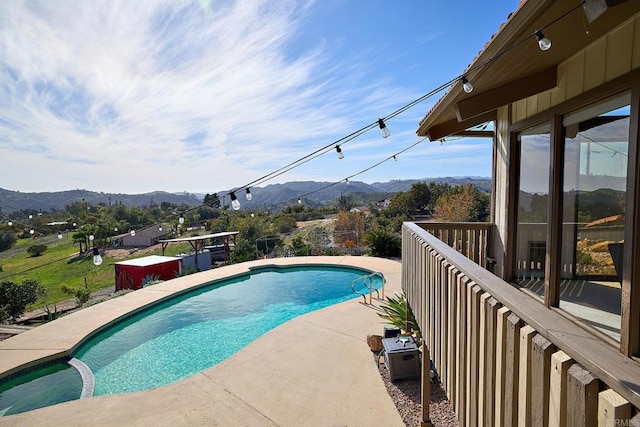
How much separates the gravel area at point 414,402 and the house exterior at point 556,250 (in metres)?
0.22

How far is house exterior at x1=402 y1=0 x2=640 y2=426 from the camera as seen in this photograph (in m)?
1.14

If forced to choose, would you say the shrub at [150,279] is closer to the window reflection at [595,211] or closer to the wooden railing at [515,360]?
the wooden railing at [515,360]

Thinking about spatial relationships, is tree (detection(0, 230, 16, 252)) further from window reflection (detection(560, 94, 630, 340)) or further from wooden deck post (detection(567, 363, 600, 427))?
wooden deck post (detection(567, 363, 600, 427))

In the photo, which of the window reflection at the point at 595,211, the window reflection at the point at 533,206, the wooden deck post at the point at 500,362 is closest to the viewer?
the wooden deck post at the point at 500,362

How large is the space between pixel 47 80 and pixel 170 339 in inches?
324

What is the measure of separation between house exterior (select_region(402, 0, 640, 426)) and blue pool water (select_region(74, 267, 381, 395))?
5464mm

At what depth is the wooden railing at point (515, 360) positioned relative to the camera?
3.07 feet

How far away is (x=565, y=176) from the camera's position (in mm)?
2824

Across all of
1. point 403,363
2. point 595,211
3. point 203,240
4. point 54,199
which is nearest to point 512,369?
point 595,211

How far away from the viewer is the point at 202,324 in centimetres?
902

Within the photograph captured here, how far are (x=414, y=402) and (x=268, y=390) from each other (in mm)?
2050

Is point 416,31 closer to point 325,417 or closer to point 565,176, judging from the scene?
point 565,176

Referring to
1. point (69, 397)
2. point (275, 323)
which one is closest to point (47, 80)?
point (69, 397)

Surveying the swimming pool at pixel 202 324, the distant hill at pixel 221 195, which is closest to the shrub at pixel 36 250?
the distant hill at pixel 221 195
